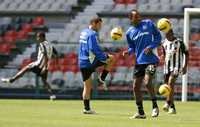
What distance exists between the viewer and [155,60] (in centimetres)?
1591

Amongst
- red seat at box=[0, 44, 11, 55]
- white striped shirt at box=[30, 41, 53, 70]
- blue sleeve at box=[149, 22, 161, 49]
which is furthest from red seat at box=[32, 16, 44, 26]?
blue sleeve at box=[149, 22, 161, 49]

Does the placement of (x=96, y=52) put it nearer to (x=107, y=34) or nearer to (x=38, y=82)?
(x=38, y=82)

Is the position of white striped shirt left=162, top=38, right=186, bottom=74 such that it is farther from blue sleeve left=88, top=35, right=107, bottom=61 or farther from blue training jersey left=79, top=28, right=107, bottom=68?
blue sleeve left=88, top=35, right=107, bottom=61

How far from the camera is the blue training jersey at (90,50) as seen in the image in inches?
691

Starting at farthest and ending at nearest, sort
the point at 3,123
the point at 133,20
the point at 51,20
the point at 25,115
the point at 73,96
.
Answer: the point at 51,20
the point at 73,96
the point at 25,115
the point at 133,20
the point at 3,123

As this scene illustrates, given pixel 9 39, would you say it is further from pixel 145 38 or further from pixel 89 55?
pixel 145 38

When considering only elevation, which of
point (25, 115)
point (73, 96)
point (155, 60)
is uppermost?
point (155, 60)

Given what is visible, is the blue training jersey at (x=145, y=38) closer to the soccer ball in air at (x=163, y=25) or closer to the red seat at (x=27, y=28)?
the soccer ball in air at (x=163, y=25)

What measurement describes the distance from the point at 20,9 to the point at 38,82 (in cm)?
905

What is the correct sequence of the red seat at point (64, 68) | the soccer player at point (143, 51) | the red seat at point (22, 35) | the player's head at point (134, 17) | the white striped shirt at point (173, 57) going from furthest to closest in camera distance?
the red seat at point (22, 35), the red seat at point (64, 68), the white striped shirt at point (173, 57), the soccer player at point (143, 51), the player's head at point (134, 17)

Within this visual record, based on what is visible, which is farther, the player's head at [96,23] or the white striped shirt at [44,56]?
the white striped shirt at [44,56]

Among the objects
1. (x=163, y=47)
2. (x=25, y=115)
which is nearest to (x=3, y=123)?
(x=25, y=115)

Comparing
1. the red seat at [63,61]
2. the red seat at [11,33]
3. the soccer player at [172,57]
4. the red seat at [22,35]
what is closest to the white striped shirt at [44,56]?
the red seat at [63,61]

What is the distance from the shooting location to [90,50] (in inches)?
693
